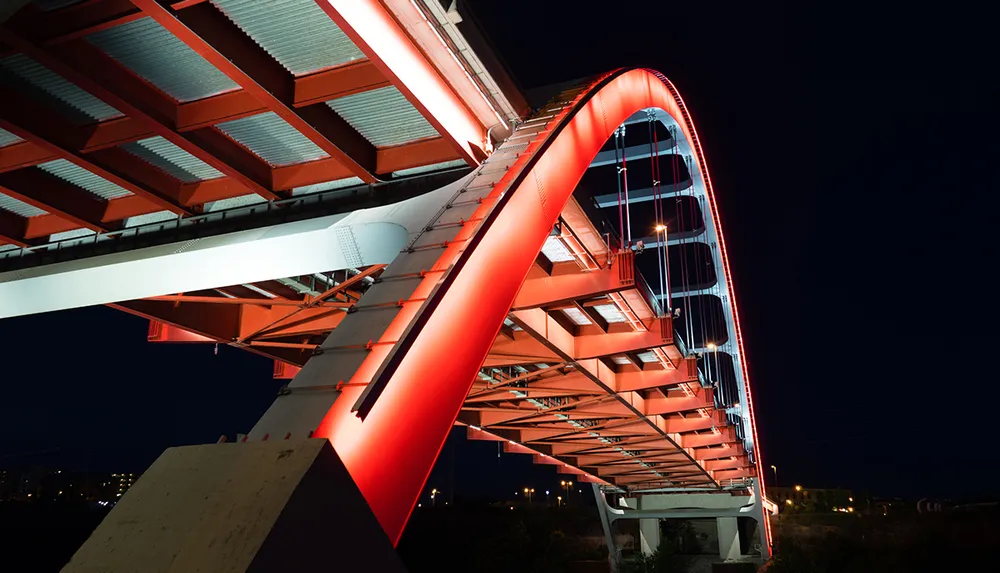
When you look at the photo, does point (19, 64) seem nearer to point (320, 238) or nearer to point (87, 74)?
point (87, 74)

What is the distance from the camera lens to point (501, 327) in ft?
41.2

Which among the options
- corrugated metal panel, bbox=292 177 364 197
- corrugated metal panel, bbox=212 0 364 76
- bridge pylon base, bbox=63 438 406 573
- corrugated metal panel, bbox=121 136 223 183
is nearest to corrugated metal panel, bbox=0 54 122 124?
corrugated metal panel, bbox=121 136 223 183

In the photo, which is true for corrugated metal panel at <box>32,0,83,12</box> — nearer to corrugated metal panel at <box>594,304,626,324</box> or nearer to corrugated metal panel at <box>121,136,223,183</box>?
corrugated metal panel at <box>121,136,223,183</box>

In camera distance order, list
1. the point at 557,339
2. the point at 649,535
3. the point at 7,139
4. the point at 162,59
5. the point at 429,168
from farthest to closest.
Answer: the point at 649,535 → the point at 557,339 → the point at 429,168 → the point at 7,139 → the point at 162,59

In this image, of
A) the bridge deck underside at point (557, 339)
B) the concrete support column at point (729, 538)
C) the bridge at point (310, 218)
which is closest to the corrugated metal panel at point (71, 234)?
the bridge at point (310, 218)

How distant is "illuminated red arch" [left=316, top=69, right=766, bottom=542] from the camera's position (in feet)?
18.0

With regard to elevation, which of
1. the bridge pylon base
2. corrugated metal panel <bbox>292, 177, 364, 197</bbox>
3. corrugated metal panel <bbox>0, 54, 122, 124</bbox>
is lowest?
the bridge pylon base

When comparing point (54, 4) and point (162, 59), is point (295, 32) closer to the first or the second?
point (162, 59)

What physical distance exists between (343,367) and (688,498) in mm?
51202

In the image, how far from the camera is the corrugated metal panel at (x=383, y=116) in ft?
29.9

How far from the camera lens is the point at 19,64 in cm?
820

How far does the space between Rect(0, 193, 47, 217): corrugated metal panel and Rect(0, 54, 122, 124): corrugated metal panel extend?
13.7 feet

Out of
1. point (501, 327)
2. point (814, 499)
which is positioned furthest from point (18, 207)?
point (814, 499)

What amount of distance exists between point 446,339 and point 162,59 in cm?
459
